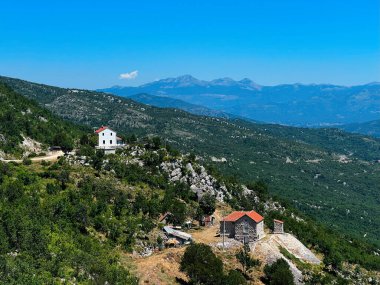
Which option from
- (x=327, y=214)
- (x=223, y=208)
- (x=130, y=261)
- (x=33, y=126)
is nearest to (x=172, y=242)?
(x=130, y=261)

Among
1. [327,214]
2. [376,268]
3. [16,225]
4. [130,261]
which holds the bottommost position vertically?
[327,214]

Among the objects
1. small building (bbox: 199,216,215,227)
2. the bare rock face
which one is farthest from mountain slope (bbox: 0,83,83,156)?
small building (bbox: 199,216,215,227)

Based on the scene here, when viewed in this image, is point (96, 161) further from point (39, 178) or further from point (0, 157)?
point (0, 157)

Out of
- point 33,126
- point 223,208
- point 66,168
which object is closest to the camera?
point 66,168

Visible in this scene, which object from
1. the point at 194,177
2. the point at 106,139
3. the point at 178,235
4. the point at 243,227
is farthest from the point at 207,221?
the point at 106,139

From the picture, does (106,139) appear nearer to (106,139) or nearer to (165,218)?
(106,139)

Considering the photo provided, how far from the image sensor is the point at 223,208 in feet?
282

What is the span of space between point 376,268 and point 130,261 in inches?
1849

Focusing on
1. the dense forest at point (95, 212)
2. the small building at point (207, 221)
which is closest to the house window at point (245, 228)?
the dense forest at point (95, 212)

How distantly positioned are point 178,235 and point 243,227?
9.47 meters

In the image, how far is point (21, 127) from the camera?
355 ft

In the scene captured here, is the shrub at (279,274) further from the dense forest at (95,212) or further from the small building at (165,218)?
the small building at (165,218)

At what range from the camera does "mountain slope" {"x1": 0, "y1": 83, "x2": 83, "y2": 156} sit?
9812 cm

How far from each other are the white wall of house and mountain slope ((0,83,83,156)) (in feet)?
29.1
